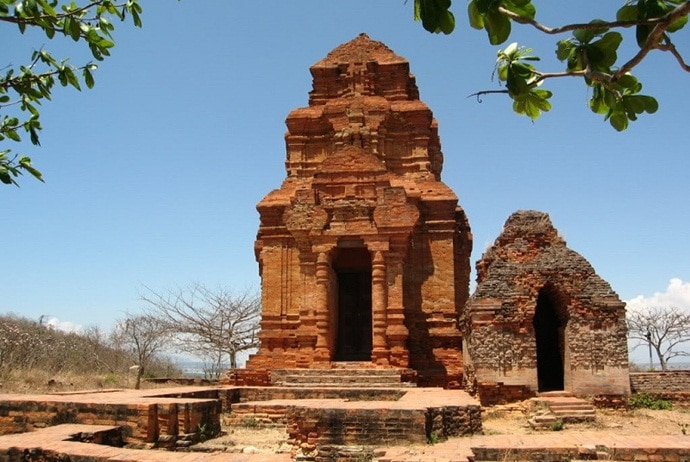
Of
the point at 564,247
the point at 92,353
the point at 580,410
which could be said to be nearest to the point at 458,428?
the point at 580,410

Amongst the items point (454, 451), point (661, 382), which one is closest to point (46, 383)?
point (454, 451)

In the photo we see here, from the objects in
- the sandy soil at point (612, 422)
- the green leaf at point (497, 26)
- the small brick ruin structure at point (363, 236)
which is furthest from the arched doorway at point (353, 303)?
the green leaf at point (497, 26)

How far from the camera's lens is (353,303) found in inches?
786

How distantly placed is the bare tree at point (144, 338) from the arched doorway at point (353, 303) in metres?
9.99

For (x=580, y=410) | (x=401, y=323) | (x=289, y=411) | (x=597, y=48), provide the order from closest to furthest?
(x=597, y=48) → (x=289, y=411) → (x=580, y=410) → (x=401, y=323)

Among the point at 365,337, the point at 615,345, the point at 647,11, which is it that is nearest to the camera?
the point at 647,11

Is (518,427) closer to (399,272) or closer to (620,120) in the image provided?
(399,272)

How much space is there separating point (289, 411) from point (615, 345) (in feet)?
24.5

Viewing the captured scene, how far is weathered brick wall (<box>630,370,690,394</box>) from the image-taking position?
52.0 feet

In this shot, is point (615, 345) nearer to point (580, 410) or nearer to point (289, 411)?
point (580, 410)

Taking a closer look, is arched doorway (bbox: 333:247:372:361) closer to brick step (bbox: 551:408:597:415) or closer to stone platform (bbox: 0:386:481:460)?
stone platform (bbox: 0:386:481:460)

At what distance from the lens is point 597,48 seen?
117 inches

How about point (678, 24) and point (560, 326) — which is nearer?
point (678, 24)

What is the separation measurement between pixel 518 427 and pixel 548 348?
475 cm
